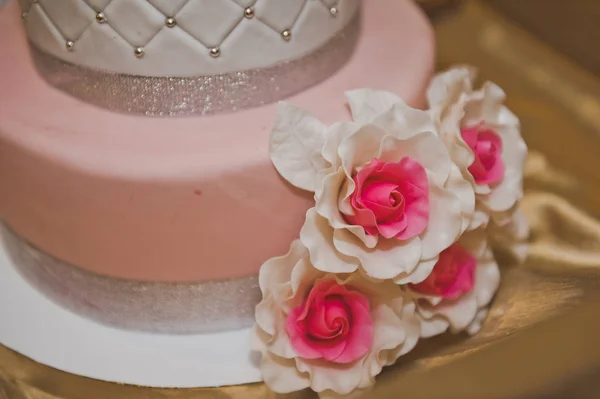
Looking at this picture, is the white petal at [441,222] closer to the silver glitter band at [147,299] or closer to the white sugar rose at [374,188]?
the white sugar rose at [374,188]

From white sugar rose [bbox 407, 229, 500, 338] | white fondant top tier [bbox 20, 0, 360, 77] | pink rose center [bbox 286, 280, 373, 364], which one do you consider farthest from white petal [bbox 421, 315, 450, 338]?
white fondant top tier [bbox 20, 0, 360, 77]

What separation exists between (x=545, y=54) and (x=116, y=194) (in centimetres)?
103

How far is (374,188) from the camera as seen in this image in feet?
2.27

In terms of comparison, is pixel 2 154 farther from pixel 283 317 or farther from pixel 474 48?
pixel 474 48

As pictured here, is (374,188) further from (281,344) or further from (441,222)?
(281,344)

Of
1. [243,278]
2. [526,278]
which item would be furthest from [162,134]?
[526,278]

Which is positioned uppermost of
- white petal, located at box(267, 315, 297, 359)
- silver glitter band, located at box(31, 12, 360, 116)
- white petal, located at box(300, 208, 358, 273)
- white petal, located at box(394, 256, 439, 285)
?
silver glitter band, located at box(31, 12, 360, 116)

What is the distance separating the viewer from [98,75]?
2.42 ft

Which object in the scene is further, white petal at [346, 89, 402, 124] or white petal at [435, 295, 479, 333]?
white petal at [435, 295, 479, 333]

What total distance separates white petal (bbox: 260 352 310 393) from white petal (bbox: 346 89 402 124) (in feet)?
0.91

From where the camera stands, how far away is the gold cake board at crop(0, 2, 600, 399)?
69cm

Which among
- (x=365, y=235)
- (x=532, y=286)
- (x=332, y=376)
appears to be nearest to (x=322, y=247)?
(x=365, y=235)

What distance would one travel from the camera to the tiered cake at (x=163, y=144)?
69 centimetres

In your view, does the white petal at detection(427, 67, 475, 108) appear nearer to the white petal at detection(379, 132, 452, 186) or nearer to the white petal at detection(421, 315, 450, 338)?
the white petal at detection(379, 132, 452, 186)
